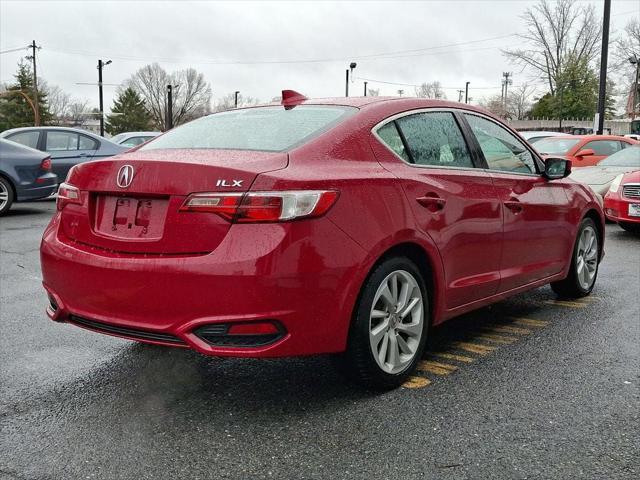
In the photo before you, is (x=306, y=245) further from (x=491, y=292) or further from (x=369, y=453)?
(x=491, y=292)

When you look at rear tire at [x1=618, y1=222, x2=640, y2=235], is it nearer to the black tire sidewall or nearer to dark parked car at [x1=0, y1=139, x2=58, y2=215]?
the black tire sidewall

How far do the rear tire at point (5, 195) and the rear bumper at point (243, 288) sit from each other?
363 inches

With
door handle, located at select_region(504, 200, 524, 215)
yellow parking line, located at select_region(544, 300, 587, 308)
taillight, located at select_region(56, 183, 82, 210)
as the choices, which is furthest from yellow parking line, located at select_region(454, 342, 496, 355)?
taillight, located at select_region(56, 183, 82, 210)

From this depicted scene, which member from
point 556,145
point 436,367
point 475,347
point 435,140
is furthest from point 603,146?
point 436,367

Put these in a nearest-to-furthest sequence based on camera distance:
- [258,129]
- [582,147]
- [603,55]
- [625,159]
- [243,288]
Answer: [243,288] < [258,129] < [625,159] < [582,147] < [603,55]

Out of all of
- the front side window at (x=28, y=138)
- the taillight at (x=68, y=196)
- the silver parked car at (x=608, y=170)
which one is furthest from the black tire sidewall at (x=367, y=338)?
the front side window at (x=28, y=138)

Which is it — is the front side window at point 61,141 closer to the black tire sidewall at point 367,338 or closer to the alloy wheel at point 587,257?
the alloy wheel at point 587,257

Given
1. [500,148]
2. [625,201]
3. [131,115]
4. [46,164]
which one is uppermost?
[131,115]

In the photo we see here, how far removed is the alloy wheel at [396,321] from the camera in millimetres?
3477

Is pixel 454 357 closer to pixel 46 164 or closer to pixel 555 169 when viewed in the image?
pixel 555 169

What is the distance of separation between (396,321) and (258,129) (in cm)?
124

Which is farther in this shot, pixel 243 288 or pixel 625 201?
pixel 625 201

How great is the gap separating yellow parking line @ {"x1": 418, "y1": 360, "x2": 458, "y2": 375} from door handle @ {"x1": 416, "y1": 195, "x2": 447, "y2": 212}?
35.8 inches

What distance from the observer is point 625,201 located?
9539 mm
